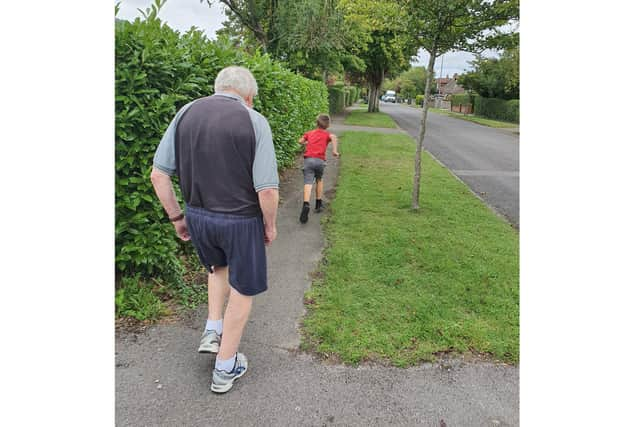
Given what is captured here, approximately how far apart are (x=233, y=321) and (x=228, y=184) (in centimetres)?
88

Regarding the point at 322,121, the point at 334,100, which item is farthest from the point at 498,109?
the point at 322,121

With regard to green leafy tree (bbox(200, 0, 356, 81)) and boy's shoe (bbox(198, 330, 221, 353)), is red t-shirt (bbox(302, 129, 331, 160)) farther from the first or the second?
green leafy tree (bbox(200, 0, 356, 81))

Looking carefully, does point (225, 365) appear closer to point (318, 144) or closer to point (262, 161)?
point (262, 161)

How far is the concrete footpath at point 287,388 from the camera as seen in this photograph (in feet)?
8.27

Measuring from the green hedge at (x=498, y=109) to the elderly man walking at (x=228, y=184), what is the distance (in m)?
35.4

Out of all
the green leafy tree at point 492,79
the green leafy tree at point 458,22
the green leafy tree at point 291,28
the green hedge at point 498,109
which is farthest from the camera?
the green leafy tree at point 492,79

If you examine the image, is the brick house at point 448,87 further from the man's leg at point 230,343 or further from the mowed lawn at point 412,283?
the man's leg at point 230,343

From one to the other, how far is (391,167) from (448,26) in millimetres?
5040

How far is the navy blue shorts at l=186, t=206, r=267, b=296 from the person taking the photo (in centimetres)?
260

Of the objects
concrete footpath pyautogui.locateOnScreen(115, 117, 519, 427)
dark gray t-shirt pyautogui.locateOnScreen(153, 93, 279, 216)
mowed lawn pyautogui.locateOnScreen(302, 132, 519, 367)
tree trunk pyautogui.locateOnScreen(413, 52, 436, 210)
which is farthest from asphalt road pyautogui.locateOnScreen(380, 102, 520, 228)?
dark gray t-shirt pyautogui.locateOnScreen(153, 93, 279, 216)

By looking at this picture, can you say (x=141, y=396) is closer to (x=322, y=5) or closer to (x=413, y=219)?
(x=413, y=219)

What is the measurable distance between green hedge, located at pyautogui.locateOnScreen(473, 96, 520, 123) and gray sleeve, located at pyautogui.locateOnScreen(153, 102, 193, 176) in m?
35.6

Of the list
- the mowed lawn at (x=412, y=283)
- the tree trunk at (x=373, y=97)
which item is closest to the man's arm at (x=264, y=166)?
the mowed lawn at (x=412, y=283)

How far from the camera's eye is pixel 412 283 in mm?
4320
